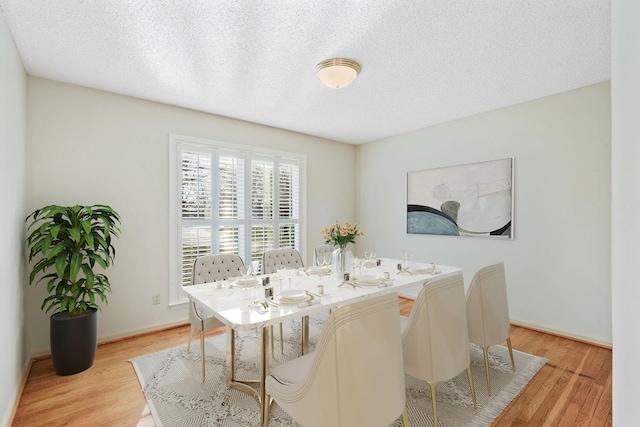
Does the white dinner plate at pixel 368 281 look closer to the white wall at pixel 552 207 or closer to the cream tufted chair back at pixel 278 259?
the cream tufted chair back at pixel 278 259

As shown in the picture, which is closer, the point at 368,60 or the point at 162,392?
the point at 162,392

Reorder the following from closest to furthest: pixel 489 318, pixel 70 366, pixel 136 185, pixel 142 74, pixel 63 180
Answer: pixel 489 318 < pixel 70 366 < pixel 142 74 < pixel 63 180 < pixel 136 185

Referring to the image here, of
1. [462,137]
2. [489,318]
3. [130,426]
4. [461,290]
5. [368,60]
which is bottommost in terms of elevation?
[130,426]

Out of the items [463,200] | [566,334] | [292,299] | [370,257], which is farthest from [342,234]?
[566,334]

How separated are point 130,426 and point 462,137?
176 inches

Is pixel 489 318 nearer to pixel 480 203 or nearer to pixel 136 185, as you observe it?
pixel 480 203

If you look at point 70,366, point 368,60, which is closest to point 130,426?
point 70,366

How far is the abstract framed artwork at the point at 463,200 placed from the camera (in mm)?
3732

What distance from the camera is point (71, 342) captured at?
2543 millimetres

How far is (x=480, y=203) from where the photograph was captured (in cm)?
394

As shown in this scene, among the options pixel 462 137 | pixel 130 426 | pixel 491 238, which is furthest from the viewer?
pixel 462 137

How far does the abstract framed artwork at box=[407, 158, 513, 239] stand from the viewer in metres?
3.73

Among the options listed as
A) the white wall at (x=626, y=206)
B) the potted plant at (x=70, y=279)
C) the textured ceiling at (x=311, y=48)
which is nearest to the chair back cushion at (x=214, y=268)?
the potted plant at (x=70, y=279)

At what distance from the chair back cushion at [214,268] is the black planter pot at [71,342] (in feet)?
3.10
